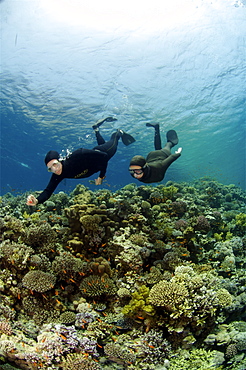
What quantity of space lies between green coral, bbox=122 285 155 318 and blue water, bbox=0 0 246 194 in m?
7.26

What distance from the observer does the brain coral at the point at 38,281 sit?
5301 mm

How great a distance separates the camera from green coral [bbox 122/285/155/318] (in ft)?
16.0

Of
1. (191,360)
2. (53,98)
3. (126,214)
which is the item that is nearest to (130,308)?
(191,360)

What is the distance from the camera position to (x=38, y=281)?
5.42m

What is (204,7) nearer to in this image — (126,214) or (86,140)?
(126,214)

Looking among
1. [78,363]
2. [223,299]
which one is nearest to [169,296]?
[223,299]

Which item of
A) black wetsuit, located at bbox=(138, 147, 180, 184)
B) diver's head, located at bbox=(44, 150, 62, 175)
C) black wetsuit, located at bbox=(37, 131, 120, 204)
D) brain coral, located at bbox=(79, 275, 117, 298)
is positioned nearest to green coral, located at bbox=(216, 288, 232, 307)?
brain coral, located at bbox=(79, 275, 117, 298)

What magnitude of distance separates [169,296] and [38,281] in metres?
3.41

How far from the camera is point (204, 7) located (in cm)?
1461

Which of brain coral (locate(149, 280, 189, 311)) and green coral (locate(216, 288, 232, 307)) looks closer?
brain coral (locate(149, 280, 189, 311))

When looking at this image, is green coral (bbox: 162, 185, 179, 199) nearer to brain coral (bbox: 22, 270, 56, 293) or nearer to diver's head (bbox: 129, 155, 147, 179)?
diver's head (bbox: 129, 155, 147, 179)

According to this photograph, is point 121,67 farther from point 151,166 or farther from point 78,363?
point 78,363

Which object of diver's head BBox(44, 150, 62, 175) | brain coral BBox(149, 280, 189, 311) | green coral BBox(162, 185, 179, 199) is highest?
green coral BBox(162, 185, 179, 199)

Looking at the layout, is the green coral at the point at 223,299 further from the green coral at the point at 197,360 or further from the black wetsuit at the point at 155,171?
the black wetsuit at the point at 155,171
